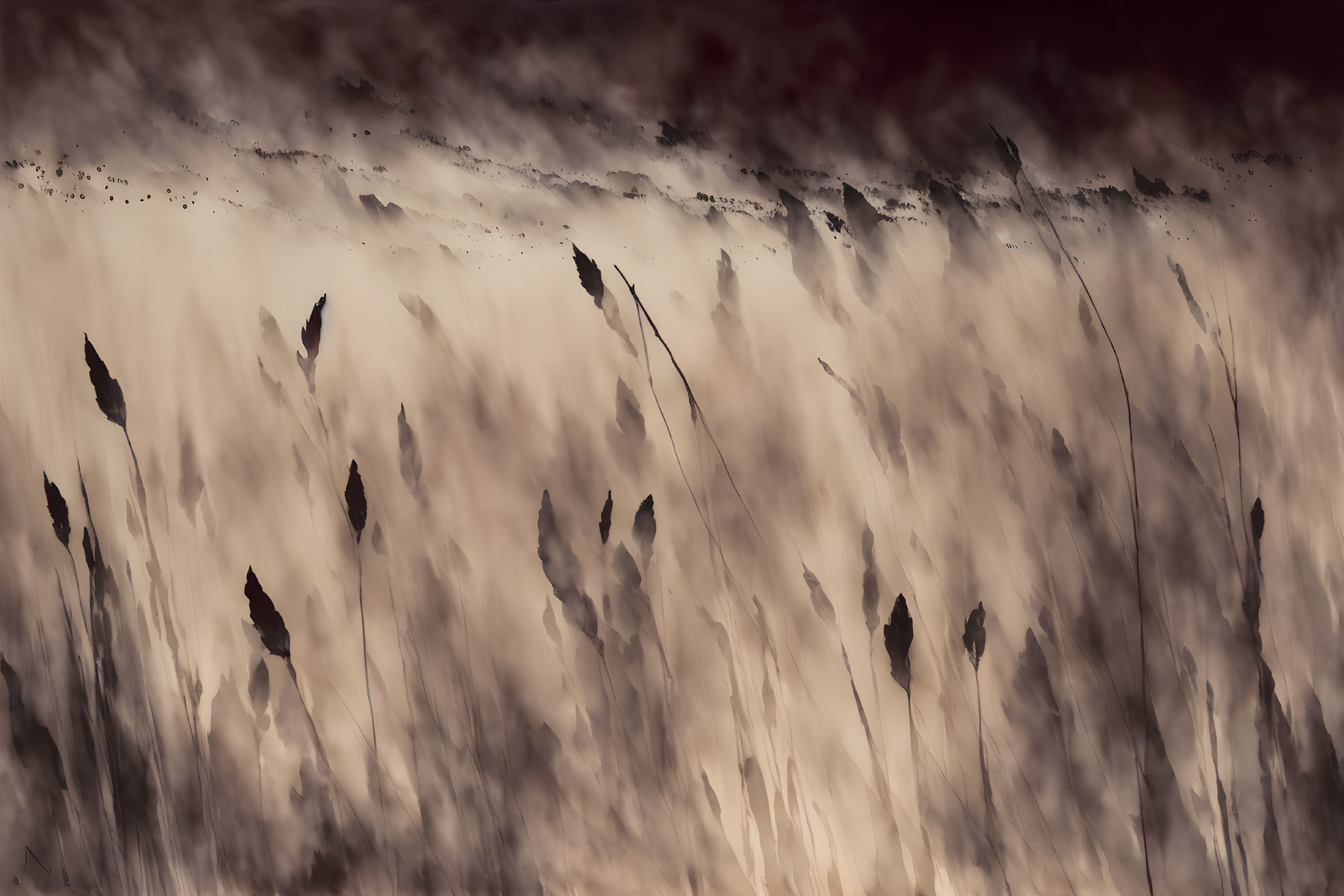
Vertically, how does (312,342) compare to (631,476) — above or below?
above

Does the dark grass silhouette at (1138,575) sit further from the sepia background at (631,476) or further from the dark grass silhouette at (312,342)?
the dark grass silhouette at (312,342)

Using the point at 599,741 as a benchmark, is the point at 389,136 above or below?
above

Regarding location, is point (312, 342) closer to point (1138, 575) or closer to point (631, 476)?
point (631, 476)

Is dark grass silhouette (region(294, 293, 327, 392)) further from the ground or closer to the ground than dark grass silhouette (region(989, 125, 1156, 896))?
further from the ground

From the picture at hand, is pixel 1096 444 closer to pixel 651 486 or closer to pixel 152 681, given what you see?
pixel 651 486

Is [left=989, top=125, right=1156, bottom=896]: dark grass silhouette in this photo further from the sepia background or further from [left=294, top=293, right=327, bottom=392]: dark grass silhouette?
[left=294, top=293, right=327, bottom=392]: dark grass silhouette

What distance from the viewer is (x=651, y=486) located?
2.48ft

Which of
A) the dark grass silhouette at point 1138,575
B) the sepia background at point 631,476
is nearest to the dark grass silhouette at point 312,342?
the sepia background at point 631,476

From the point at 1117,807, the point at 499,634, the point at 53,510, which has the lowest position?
the point at 1117,807

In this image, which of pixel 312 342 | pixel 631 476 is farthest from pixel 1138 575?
pixel 312 342

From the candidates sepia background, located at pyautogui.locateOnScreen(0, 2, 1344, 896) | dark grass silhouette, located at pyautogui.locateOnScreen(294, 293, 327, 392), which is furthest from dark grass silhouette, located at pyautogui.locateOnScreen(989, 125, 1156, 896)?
dark grass silhouette, located at pyautogui.locateOnScreen(294, 293, 327, 392)

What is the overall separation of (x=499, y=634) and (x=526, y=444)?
0.18 metres

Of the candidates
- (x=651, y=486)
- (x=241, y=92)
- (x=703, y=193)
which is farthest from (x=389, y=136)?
(x=651, y=486)

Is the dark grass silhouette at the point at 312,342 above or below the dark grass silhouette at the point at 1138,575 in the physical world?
above
